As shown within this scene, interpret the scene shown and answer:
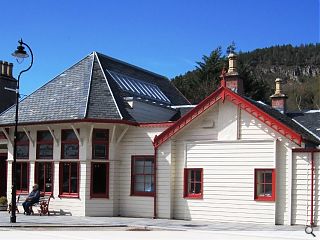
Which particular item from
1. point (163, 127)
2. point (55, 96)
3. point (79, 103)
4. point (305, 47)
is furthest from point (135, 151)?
point (305, 47)

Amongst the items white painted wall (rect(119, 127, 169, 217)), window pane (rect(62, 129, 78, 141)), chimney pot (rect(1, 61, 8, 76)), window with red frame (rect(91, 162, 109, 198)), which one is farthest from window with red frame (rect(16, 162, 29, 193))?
chimney pot (rect(1, 61, 8, 76))

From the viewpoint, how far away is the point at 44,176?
21.8m

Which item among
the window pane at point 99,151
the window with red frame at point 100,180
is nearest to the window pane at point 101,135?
the window pane at point 99,151

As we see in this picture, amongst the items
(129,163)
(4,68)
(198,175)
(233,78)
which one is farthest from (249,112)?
(4,68)

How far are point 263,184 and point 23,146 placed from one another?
10.5 metres

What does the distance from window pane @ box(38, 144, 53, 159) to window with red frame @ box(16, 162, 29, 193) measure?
90 cm

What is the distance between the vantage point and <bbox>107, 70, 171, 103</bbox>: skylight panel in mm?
23747

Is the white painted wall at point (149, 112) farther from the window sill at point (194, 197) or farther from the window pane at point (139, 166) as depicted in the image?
the window sill at point (194, 197)

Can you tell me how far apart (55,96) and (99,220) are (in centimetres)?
644

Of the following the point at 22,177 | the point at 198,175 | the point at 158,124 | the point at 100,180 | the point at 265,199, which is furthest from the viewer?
the point at 22,177

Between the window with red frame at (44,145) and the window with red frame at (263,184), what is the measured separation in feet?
28.1

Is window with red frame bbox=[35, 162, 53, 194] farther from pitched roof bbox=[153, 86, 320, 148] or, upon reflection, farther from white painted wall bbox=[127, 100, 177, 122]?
pitched roof bbox=[153, 86, 320, 148]

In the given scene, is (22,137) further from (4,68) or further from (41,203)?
(4,68)

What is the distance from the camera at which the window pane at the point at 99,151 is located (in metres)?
20.7
